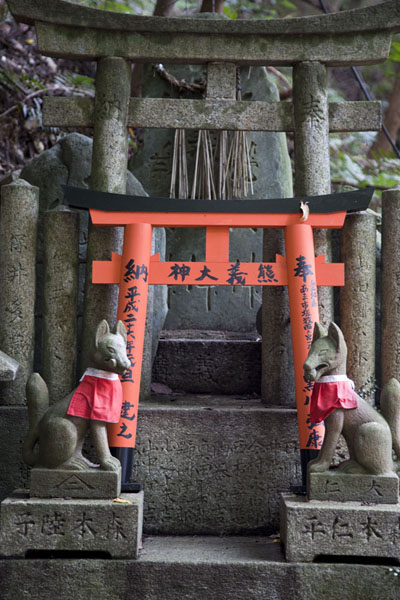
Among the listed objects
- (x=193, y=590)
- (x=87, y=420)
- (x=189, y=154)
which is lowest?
(x=193, y=590)

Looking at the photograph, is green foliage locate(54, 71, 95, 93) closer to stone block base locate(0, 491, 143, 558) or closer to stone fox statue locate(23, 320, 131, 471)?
stone fox statue locate(23, 320, 131, 471)

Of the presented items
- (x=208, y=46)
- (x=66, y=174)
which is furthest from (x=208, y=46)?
(x=66, y=174)

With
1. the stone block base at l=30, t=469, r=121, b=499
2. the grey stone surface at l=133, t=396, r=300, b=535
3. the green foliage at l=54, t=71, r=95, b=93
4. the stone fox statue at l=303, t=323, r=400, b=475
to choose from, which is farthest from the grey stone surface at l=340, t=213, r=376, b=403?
the green foliage at l=54, t=71, r=95, b=93

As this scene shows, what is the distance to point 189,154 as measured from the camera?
7.43 m

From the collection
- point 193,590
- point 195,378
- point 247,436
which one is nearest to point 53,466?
point 193,590

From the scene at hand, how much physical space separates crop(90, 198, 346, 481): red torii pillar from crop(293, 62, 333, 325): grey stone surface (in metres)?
0.53

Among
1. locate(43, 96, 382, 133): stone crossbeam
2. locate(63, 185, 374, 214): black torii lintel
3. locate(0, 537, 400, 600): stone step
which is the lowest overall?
locate(0, 537, 400, 600): stone step

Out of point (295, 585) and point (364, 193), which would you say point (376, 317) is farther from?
point (295, 585)

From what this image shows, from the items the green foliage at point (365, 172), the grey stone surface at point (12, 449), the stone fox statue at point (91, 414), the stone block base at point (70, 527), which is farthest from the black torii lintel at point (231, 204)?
the green foliage at point (365, 172)

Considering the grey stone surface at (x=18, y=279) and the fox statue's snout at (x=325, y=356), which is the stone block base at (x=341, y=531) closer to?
the fox statue's snout at (x=325, y=356)

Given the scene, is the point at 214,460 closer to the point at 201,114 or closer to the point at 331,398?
the point at 331,398

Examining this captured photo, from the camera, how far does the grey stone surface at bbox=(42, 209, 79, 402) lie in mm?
5289

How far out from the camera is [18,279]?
5.34 metres

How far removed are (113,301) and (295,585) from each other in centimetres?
255
